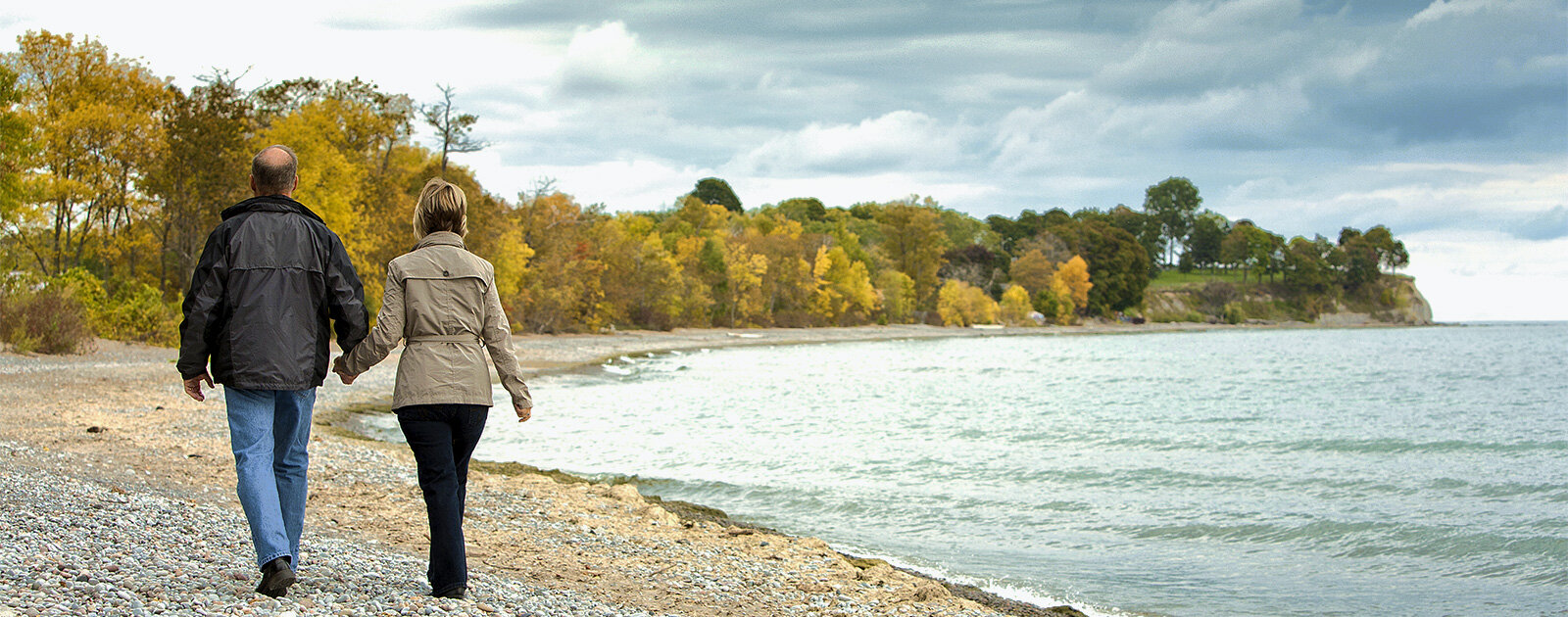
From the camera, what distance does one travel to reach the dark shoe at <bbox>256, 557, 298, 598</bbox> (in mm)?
4234

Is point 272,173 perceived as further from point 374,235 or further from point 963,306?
point 963,306

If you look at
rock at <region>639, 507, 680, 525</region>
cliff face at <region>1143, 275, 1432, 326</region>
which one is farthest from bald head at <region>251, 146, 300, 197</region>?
cliff face at <region>1143, 275, 1432, 326</region>

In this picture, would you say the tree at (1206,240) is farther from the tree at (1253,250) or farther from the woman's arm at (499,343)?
A: the woman's arm at (499,343)

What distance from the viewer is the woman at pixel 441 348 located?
13.7ft

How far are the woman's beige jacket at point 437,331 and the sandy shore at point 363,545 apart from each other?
1033mm

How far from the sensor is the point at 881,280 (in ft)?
294

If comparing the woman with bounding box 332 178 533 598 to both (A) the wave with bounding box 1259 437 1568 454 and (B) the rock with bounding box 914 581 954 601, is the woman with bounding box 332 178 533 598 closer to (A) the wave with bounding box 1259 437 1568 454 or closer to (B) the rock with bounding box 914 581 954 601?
(B) the rock with bounding box 914 581 954 601

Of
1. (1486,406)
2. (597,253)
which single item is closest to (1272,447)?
(1486,406)

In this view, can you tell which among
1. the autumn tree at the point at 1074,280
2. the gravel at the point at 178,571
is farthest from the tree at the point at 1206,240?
the gravel at the point at 178,571

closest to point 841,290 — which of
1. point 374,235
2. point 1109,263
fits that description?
point 1109,263

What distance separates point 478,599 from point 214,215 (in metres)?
28.4

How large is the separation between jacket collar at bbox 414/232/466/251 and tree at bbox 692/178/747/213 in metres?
111

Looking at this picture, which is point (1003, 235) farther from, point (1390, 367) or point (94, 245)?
point (94, 245)

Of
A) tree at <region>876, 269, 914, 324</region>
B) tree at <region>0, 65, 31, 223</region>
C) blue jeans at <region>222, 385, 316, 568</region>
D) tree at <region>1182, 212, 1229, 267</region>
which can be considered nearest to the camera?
blue jeans at <region>222, 385, 316, 568</region>
